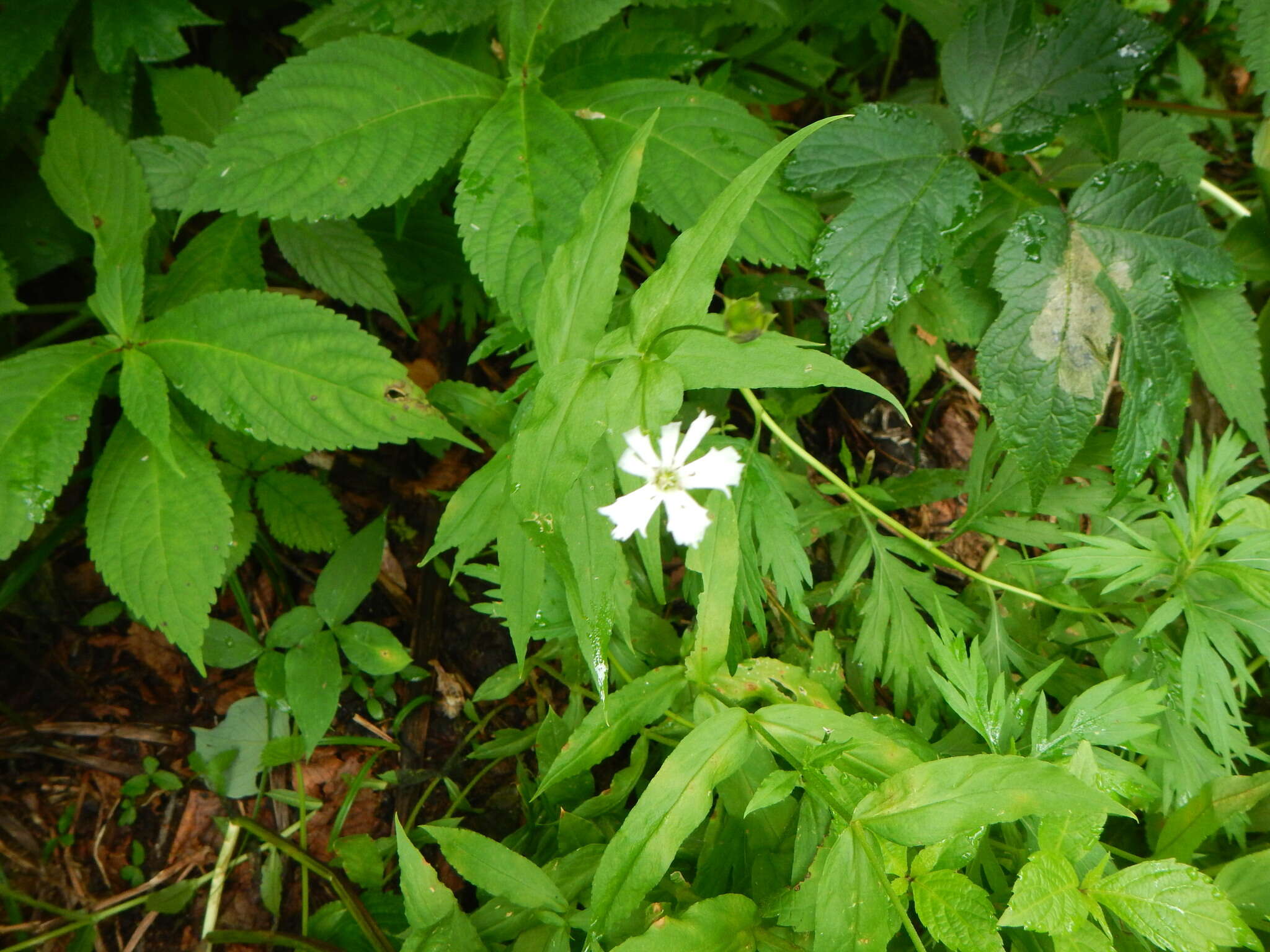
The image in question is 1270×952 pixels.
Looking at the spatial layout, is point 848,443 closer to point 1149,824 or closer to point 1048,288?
point 1048,288

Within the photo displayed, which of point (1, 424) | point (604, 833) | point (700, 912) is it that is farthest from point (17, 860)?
point (700, 912)

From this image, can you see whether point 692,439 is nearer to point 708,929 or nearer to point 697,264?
point 697,264

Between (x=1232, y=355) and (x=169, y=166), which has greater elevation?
(x=169, y=166)

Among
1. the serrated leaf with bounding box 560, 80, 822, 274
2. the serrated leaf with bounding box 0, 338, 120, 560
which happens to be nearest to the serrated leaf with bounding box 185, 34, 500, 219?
the serrated leaf with bounding box 560, 80, 822, 274

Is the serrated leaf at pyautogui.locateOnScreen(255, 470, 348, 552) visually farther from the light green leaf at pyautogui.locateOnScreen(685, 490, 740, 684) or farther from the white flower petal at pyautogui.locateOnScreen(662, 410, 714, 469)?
the white flower petal at pyautogui.locateOnScreen(662, 410, 714, 469)

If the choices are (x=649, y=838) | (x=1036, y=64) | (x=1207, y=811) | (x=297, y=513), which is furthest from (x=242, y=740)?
(x=1036, y=64)

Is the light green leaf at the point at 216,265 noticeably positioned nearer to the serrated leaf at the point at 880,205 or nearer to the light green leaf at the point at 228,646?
the light green leaf at the point at 228,646
